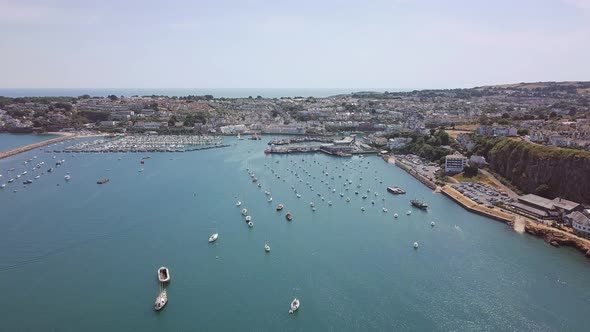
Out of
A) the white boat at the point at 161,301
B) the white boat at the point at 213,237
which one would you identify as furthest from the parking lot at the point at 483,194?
the white boat at the point at 161,301

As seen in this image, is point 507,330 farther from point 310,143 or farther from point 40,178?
point 310,143

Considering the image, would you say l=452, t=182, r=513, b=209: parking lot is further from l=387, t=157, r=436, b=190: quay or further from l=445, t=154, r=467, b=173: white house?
l=445, t=154, r=467, b=173: white house

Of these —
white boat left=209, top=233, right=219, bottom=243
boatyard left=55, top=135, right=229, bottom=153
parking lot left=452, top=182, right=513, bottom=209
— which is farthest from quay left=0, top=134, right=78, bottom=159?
parking lot left=452, top=182, right=513, bottom=209

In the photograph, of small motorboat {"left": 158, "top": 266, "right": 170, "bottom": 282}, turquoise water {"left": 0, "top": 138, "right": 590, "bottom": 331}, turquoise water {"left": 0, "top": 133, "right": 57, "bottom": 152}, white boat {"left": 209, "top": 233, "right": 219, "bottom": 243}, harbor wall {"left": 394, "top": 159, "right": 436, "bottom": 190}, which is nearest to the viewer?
turquoise water {"left": 0, "top": 138, "right": 590, "bottom": 331}

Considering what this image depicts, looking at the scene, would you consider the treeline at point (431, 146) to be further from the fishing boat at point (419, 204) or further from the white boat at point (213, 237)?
the white boat at point (213, 237)

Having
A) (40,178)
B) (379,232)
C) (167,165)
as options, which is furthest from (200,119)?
(379,232)

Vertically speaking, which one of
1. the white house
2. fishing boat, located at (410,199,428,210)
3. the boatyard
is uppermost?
the white house

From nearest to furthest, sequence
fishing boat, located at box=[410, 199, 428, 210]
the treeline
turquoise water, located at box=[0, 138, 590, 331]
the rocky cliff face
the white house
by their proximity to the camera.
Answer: turquoise water, located at box=[0, 138, 590, 331] < the rocky cliff face < fishing boat, located at box=[410, 199, 428, 210] < the white house < the treeline
